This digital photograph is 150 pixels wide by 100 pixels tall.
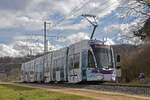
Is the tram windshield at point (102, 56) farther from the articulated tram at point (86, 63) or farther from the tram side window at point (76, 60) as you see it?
the tram side window at point (76, 60)

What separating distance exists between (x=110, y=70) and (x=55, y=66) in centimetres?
1093

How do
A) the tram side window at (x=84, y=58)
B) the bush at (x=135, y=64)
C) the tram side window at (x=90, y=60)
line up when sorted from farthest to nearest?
the bush at (x=135, y=64), the tram side window at (x=84, y=58), the tram side window at (x=90, y=60)

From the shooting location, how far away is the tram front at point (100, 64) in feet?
74.4

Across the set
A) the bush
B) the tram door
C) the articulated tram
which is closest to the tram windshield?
the articulated tram

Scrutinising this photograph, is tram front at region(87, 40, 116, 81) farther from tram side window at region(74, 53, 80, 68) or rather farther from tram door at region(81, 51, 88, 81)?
tram side window at region(74, 53, 80, 68)

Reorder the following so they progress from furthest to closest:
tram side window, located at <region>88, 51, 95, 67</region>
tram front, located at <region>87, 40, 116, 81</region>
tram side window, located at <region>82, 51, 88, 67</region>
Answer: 1. tram side window, located at <region>82, 51, 88, 67</region>
2. tram side window, located at <region>88, 51, 95, 67</region>
3. tram front, located at <region>87, 40, 116, 81</region>

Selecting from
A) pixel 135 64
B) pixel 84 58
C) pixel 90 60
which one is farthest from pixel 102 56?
pixel 135 64

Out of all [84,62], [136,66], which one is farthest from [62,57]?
[136,66]

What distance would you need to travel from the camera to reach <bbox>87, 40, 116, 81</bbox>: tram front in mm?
Answer: 22688

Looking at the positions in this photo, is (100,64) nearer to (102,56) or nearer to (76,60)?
(102,56)

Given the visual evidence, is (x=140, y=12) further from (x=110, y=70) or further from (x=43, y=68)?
(x=43, y=68)

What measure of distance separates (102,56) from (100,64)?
73cm

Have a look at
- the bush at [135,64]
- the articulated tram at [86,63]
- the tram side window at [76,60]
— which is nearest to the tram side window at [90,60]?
the articulated tram at [86,63]

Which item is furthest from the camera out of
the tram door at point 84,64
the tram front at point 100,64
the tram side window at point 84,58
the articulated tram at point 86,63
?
the tram side window at point 84,58
